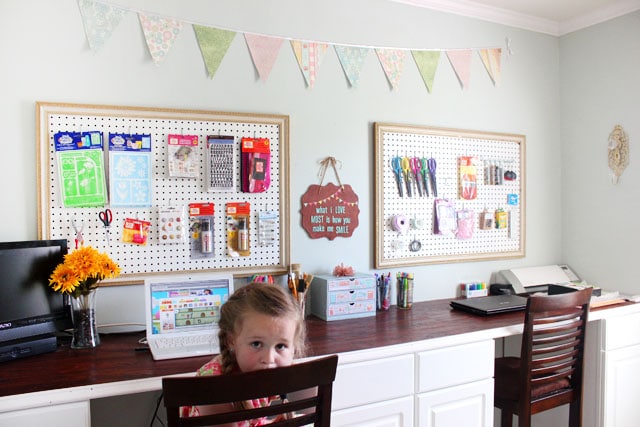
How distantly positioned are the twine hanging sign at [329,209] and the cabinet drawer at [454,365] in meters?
0.73

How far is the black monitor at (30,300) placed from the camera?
63.2 inches

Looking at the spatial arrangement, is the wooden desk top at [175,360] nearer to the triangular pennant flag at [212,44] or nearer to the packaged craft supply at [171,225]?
the packaged craft supply at [171,225]

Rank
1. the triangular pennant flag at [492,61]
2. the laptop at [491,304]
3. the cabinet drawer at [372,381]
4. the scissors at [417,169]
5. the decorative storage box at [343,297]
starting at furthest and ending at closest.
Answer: the triangular pennant flag at [492,61] < the scissors at [417,169] < the laptop at [491,304] < the decorative storage box at [343,297] < the cabinet drawer at [372,381]

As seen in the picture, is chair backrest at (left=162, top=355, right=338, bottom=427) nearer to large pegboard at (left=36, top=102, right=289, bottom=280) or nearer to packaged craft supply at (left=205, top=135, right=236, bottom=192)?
large pegboard at (left=36, top=102, right=289, bottom=280)

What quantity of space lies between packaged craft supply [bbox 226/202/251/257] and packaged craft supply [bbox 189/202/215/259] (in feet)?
0.29

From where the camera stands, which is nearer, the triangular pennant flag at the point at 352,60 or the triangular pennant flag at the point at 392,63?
the triangular pennant flag at the point at 352,60

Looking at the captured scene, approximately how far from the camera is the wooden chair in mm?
2018

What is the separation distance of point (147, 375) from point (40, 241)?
630 millimetres

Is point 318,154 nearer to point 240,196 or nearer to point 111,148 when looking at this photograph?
point 240,196

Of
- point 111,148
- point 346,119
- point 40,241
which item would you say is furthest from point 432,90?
point 40,241

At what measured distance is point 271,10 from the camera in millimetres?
2209

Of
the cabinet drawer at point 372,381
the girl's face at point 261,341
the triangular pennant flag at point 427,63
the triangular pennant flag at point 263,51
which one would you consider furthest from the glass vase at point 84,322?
the triangular pennant flag at point 427,63

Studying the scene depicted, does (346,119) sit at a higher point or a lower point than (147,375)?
higher

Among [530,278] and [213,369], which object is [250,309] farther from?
[530,278]
